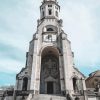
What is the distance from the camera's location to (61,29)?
3741 centimetres

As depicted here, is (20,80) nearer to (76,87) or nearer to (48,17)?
(76,87)

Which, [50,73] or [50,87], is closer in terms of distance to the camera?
[50,87]

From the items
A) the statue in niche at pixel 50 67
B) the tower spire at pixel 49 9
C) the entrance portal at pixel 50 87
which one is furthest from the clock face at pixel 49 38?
the entrance portal at pixel 50 87

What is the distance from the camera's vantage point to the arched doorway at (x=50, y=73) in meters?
32.7

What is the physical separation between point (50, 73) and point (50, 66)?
156 cm

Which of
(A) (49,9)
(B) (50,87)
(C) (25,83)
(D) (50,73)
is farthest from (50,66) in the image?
(A) (49,9)

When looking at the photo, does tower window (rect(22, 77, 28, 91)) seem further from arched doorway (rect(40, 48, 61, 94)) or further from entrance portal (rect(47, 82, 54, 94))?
entrance portal (rect(47, 82, 54, 94))

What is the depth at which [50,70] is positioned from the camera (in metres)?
34.8

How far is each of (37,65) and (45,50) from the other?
4.75 meters

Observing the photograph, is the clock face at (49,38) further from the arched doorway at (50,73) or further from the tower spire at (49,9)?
the tower spire at (49,9)

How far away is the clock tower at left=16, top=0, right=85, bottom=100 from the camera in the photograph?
29891mm

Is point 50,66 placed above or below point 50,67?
above

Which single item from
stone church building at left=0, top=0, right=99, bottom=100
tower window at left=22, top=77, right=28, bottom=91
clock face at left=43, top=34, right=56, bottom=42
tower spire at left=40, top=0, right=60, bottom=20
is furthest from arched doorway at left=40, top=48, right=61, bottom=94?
tower spire at left=40, top=0, right=60, bottom=20

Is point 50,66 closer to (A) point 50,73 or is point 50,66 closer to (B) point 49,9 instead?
(A) point 50,73
